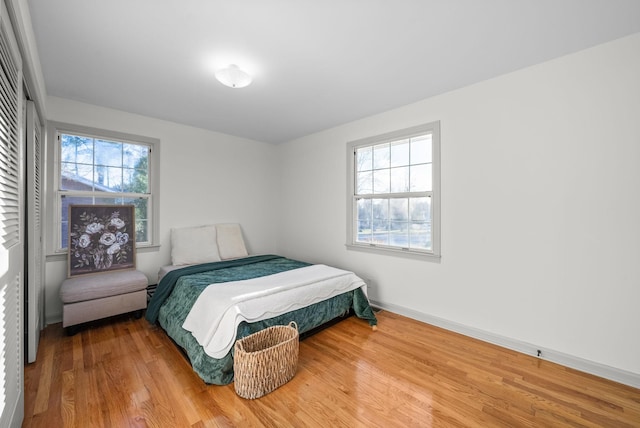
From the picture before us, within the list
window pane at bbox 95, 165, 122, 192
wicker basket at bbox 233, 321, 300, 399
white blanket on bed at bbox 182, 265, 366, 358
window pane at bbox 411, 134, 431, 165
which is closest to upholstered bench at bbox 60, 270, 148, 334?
window pane at bbox 95, 165, 122, 192

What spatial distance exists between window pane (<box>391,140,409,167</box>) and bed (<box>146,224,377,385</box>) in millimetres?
1473

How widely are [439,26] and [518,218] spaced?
5.66 ft

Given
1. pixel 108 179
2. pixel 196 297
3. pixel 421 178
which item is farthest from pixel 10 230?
pixel 421 178

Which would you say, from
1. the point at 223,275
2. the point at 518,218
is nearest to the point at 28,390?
the point at 223,275

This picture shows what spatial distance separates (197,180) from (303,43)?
2736 mm

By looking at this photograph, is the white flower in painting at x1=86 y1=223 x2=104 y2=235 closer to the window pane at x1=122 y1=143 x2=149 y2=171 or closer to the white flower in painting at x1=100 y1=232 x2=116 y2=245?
the white flower in painting at x1=100 y1=232 x2=116 y2=245

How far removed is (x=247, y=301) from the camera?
2.23 meters

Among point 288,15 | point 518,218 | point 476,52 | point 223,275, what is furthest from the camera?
point 223,275

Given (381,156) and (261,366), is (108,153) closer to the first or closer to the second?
(261,366)

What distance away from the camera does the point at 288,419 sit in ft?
5.47

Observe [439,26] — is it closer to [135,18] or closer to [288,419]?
[135,18]

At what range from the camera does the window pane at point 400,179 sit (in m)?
3.30

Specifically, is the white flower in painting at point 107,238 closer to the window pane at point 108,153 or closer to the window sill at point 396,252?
the window pane at point 108,153

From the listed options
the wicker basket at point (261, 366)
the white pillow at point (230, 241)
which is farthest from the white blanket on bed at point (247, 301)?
the white pillow at point (230, 241)
